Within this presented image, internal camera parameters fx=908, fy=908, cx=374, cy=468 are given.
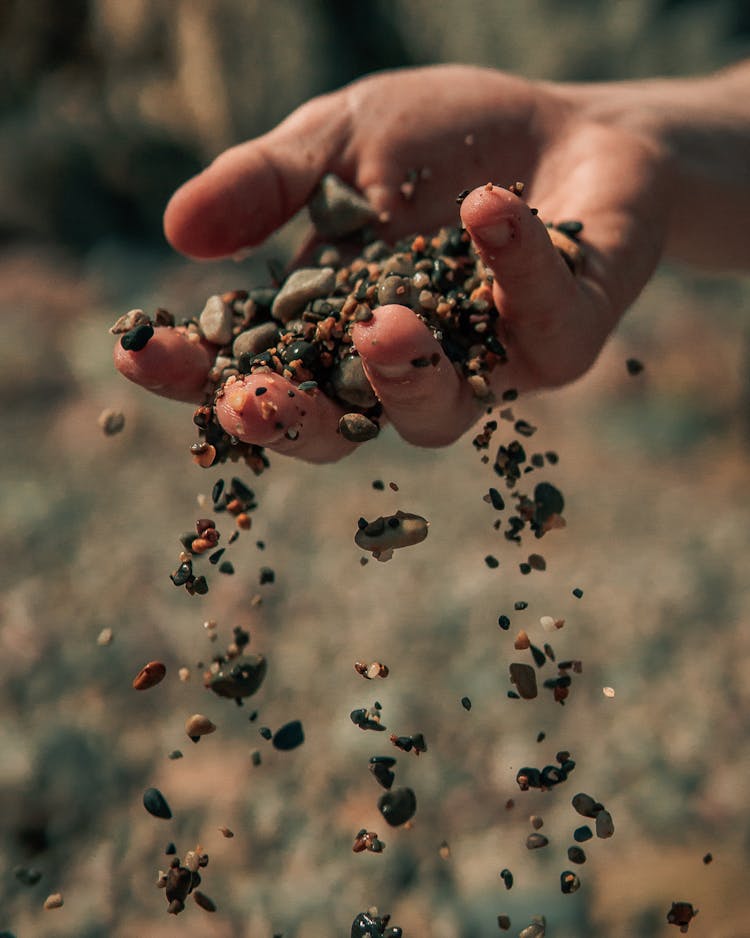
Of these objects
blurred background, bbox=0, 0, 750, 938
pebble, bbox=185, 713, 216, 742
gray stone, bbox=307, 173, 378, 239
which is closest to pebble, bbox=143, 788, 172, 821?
pebble, bbox=185, 713, 216, 742

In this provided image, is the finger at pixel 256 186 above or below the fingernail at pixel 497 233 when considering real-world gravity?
below

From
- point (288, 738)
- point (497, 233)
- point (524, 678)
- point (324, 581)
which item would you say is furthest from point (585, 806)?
point (324, 581)

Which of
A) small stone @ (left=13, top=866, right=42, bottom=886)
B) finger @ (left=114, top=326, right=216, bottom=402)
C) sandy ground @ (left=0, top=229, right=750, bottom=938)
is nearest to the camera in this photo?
finger @ (left=114, top=326, right=216, bottom=402)

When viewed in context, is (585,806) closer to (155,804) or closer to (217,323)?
(155,804)

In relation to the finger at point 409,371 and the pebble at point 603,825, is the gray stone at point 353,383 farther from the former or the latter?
the pebble at point 603,825

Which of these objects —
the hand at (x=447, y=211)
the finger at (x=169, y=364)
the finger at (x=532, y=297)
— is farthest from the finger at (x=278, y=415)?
the finger at (x=532, y=297)

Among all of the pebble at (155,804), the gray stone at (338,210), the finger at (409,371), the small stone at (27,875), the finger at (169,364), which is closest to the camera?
the finger at (409,371)

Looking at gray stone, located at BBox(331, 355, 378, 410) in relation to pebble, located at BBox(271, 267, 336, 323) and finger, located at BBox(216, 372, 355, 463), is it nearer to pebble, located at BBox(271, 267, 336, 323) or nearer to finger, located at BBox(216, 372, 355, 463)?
finger, located at BBox(216, 372, 355, 463)
